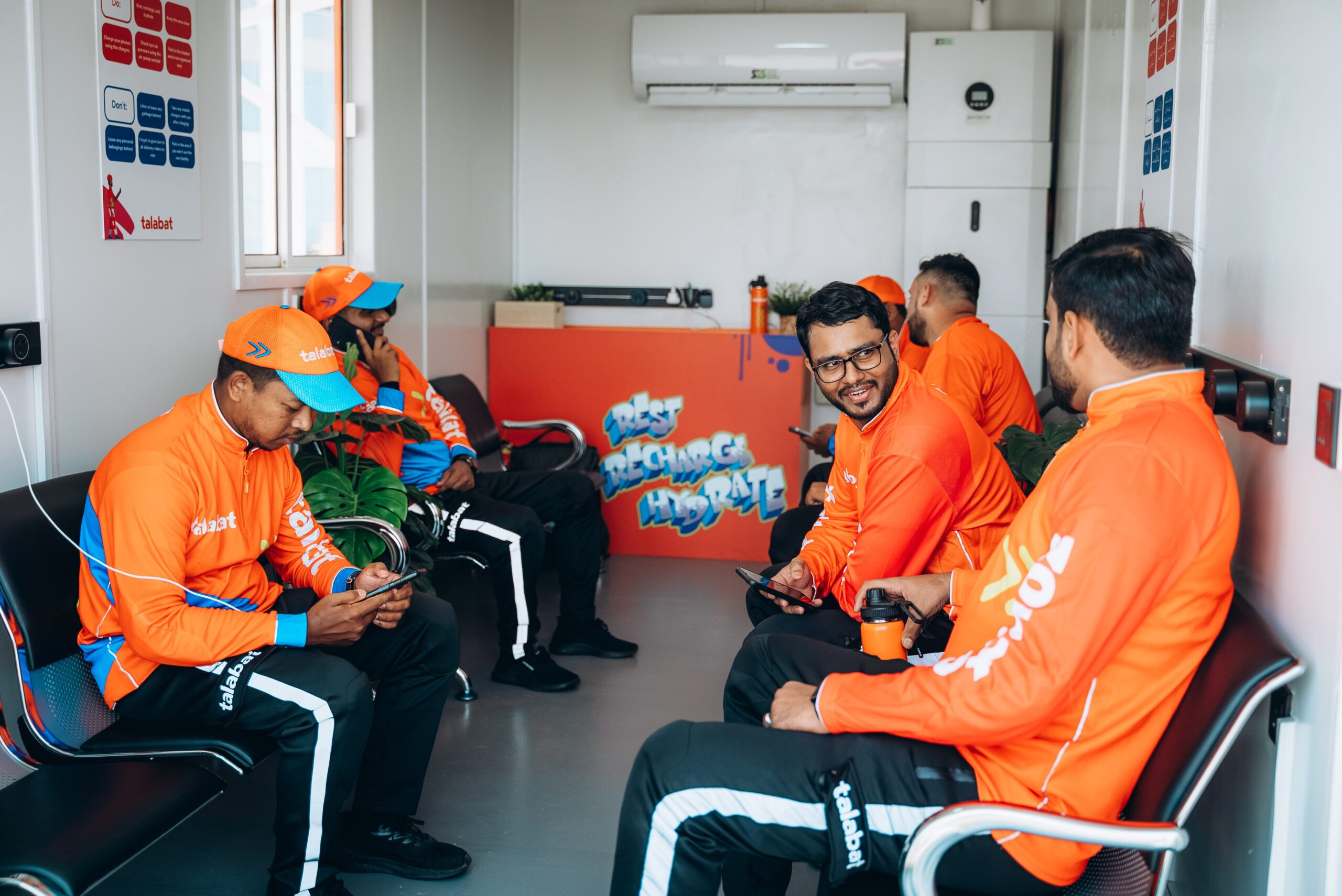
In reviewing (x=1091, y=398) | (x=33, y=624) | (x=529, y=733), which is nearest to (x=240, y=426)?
(x=33, y=624)

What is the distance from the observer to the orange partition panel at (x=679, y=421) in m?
5.27

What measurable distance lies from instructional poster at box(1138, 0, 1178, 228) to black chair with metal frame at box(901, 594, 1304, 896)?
4.57 feet

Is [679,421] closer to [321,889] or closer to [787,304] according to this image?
[787,304]

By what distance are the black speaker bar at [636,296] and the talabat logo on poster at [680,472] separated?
876 millimetres

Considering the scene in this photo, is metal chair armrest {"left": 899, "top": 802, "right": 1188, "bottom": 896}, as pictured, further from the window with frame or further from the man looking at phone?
the window with frame

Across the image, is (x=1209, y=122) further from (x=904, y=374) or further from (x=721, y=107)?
(x=721, y=107)

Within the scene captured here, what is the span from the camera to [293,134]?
393 cm

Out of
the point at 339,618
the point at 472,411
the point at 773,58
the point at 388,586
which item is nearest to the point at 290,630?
the point at 339,618

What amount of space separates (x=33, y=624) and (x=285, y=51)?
2.52 metres

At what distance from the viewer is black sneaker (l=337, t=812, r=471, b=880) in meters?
2.39

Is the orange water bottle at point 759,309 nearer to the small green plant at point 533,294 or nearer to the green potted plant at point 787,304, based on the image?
the green potted plant at point 787,304

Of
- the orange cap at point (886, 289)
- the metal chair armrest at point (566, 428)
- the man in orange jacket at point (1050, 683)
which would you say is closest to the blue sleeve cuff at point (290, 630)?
the man in orange jacket at point (1050, 683)

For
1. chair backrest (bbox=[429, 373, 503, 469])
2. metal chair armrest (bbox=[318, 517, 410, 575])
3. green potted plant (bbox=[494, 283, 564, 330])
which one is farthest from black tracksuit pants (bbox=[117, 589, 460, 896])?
green potted plant (bbox=[494, 283, 564, 330])

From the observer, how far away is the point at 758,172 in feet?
19.4
